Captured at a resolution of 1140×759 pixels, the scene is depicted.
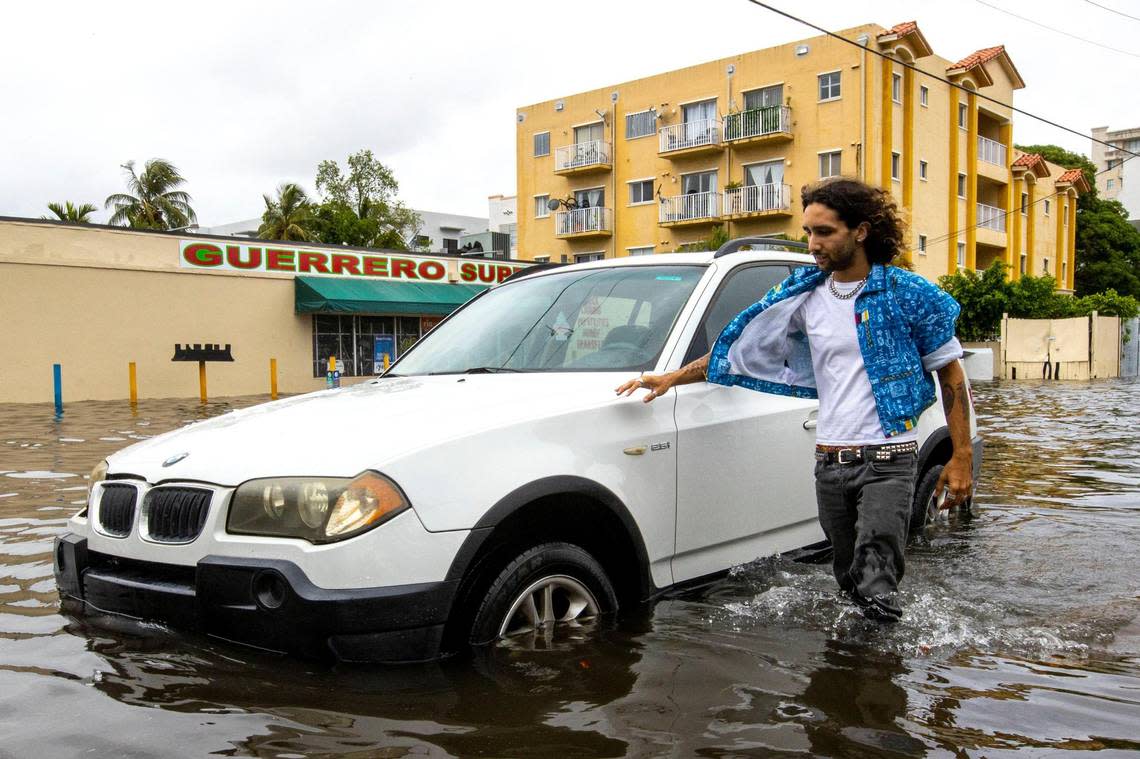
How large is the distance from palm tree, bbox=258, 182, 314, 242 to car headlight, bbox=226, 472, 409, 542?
154 feet

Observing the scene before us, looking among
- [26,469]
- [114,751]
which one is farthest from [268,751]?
[26,469]

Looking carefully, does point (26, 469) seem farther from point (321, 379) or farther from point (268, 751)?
point (321, 379)

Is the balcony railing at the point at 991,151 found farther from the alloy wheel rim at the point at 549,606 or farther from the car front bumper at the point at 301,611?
the car front bumper at the point at 301,611

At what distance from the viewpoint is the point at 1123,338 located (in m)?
31.4

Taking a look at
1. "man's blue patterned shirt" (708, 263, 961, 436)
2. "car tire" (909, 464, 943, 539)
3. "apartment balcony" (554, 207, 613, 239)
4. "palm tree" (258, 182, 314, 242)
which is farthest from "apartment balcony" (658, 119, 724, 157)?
"man's blue patterned shirt" (708, 263, 961, 436)

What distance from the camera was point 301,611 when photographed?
2.87 m

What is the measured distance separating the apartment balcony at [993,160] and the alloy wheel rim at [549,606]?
4358cm

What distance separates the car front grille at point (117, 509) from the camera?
10.9 feet

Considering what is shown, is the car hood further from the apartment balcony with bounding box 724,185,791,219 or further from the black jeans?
the apartment balcony with bounding box 724,185,791,219

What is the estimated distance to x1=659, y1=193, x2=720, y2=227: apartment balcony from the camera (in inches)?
1534

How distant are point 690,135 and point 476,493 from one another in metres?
38.0

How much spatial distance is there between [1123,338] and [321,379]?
25.2 m

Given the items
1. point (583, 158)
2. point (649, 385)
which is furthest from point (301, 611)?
point (583, 158)

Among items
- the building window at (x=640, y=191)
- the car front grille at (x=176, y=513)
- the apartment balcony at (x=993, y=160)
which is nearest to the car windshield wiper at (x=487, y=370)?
the car front grille at (x=176, y=513)
